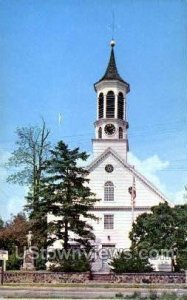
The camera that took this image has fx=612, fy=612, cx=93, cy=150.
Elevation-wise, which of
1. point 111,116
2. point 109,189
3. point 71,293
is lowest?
point 71,293

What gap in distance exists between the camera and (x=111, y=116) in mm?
51250

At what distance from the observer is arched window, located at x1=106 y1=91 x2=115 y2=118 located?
51250mm

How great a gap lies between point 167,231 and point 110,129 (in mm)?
15861

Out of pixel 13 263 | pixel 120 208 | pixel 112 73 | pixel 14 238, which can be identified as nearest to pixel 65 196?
pixel 13 263

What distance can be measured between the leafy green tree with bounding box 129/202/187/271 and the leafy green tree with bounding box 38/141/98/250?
3.67 m

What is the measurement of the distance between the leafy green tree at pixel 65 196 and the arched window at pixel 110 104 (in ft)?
45.3

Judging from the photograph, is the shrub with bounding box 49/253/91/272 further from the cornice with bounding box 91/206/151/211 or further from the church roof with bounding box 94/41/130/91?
the church roof with bounding box 94/41/130/91

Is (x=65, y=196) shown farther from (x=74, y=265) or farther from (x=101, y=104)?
(x=101, y=104)

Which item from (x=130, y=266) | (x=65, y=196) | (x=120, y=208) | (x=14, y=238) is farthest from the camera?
(x=14, y=238)

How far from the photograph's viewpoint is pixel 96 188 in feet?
157

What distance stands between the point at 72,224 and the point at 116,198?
460 inches

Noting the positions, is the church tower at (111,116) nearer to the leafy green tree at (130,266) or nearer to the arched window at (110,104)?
the arched window at (110,104)

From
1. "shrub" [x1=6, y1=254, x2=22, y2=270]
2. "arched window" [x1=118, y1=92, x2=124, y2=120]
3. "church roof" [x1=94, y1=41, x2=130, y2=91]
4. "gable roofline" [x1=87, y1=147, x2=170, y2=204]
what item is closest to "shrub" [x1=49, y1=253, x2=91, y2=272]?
"shrub" [x1=6, y1=254, x2=22, y2=270]

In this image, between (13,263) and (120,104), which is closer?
(13,263)
